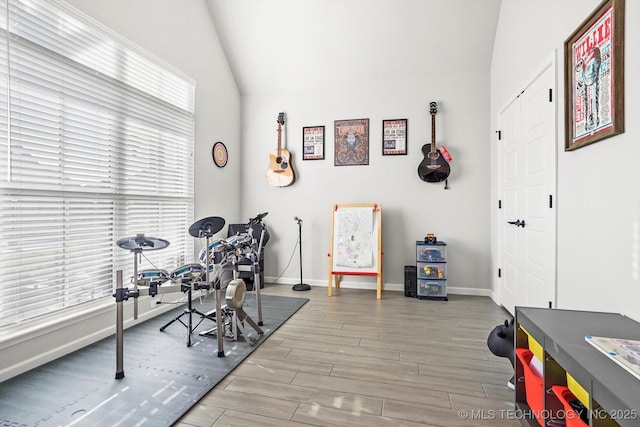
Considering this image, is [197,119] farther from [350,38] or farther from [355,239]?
[355,239]

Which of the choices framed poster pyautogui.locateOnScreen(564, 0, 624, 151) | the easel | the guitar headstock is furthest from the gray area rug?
the guitar headstock

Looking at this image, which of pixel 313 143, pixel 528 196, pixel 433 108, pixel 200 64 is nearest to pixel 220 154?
pixel 200 64

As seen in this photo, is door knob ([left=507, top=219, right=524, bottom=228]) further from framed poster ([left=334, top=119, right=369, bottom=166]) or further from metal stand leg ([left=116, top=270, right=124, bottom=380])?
metal stand leg ([left=116, top=270, right=124, bottom=380])

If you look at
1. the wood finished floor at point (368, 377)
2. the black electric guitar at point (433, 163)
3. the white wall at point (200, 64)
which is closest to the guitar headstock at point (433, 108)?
the black electric guitar at point (433, 163)

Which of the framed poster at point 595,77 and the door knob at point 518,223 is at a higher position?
the framed poster at point 595,77

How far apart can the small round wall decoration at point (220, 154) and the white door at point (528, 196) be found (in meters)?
3.31

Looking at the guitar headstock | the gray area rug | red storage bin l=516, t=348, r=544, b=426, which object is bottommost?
the gray area rug

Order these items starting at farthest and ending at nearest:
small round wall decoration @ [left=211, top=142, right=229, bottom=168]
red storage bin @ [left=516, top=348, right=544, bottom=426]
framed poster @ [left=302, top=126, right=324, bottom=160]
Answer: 1. framed poster @ [left=302, top=126, right=324, bottom=160]
2. small round wall decoration @ [left=211, top=142, right=229, bottom=168]
3. red storage bin @ [left=516, top=348, right=544, bottom=426]

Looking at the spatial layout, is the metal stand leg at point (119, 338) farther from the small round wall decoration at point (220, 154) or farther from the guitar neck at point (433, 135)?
the guitar neck at point (433, 135)

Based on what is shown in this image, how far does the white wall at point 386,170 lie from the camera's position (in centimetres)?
384

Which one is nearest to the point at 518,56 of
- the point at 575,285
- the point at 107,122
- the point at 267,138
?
the point at 575,285

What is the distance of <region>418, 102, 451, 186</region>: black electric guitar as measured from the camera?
3.85 meters

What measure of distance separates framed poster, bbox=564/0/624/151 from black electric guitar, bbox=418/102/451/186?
185 cm

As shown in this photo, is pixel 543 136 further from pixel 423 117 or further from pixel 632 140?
pixel 423 117
